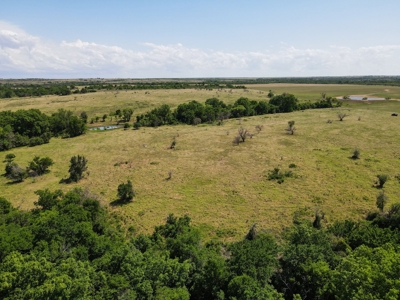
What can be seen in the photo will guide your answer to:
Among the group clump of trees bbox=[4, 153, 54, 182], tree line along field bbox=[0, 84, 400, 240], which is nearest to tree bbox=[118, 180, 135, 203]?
tree line along field bbox=[0, 84, 400, 240]

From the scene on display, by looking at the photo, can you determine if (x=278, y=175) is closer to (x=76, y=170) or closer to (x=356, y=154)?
(x=356, y=154)

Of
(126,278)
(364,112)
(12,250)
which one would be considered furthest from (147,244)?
(364,112)

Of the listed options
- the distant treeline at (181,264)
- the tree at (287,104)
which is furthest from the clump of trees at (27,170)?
the tree at (287,104)

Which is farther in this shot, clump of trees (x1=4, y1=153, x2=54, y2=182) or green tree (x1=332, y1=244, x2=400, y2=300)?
clump of trees (x1=4, y1=153, x2=54, y2=182)

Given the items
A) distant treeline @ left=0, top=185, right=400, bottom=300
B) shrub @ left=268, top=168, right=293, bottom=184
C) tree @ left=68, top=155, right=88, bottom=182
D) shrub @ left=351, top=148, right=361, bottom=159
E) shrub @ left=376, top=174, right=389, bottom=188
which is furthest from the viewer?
shrub @ left=351, top=148, right=361, bottom=159

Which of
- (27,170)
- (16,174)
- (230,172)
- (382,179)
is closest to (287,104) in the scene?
(230,172)

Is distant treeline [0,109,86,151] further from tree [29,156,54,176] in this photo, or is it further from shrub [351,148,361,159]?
shrub [351,148,361,159]
